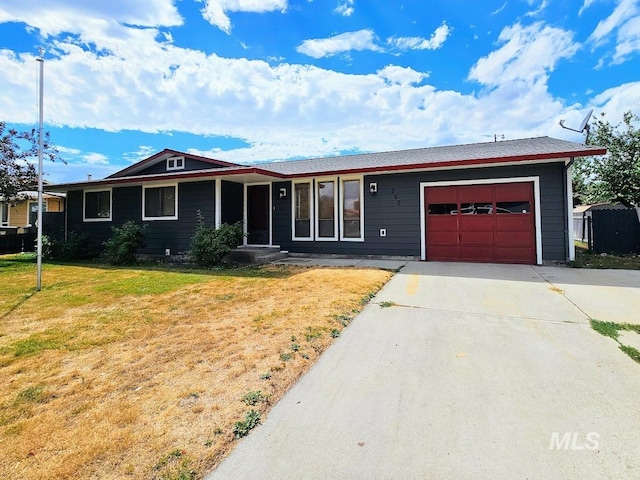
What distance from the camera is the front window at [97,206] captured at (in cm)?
1248

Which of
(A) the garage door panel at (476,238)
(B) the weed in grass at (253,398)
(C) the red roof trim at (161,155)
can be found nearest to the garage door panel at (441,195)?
(A) the garage door panel at (476,238)

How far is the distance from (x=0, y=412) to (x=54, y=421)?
0.47 meters

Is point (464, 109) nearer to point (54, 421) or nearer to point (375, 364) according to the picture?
point (375, 364)

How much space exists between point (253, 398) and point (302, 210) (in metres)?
8.86

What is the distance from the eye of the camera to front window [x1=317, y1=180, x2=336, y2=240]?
419 inches


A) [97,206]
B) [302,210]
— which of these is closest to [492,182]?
[302,210]

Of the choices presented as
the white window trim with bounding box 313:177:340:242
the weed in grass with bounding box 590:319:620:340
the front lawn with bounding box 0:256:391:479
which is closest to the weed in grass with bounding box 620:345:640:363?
the weed in grass with bounding box 590:319:620:340

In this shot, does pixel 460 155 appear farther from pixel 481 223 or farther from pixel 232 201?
pixel 232 201

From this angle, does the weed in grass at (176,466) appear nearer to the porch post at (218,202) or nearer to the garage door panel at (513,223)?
the porch post at (218,202)

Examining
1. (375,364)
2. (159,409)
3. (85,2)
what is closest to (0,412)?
(159,409)

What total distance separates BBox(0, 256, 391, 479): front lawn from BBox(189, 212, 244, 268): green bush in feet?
9.43

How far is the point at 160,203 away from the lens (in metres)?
11.4

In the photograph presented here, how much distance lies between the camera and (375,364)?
Answer: 298cm

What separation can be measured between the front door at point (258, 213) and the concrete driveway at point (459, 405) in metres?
7.73
